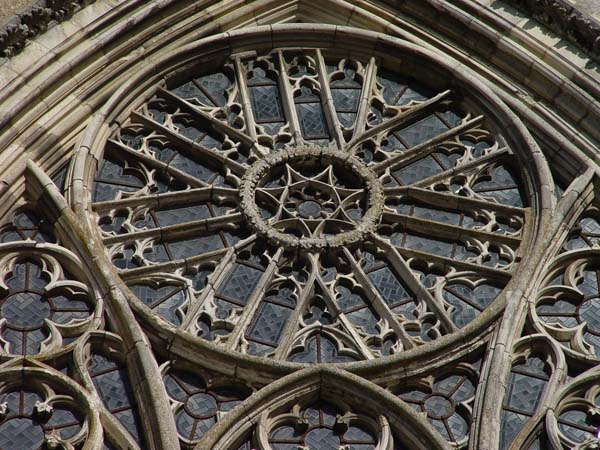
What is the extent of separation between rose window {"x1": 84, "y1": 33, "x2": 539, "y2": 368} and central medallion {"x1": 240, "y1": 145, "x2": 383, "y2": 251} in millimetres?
22

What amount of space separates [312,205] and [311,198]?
0.14 metres

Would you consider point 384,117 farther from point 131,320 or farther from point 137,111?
point 131,320

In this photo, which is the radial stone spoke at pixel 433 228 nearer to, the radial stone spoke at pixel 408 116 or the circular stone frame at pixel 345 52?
the circular stone frame at pixel 345 52

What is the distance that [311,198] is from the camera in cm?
2394

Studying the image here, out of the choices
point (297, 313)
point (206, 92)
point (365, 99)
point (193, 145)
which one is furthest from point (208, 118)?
point (297, 313)

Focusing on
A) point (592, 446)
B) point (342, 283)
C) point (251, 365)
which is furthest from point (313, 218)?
point (592, 446)

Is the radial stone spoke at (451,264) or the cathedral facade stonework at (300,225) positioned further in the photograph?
→ the radial stone spoke at (451,264)

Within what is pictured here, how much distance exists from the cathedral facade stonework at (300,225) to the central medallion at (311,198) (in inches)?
1.1

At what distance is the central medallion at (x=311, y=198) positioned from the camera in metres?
23.4

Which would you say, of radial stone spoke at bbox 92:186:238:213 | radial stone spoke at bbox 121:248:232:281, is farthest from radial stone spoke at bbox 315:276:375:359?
radial stone spoke at bbox 92:186:238:213

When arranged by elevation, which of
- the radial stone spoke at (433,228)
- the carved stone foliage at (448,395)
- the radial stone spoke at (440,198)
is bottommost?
the carved stone foliage at (448,395)

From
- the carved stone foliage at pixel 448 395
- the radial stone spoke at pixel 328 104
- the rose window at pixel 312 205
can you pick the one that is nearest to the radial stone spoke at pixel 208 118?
the rose window at pixel 312 205

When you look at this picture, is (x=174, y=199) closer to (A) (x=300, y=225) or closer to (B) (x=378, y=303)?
(A) (x=300, y=225)

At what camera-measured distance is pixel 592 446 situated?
2158 cm
